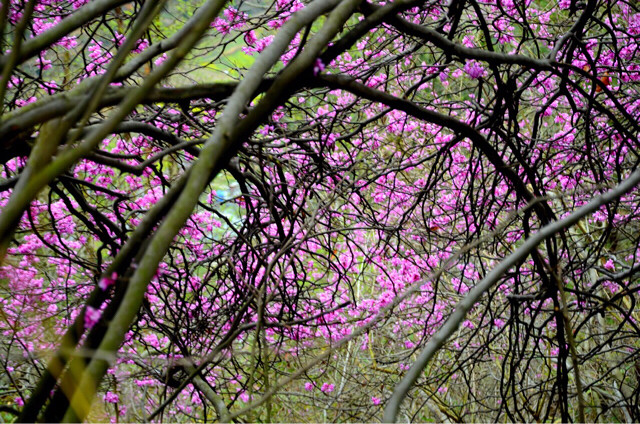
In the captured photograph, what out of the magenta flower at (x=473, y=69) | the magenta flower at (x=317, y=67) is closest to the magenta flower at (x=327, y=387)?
the magenta flower at (x=473, y=69)

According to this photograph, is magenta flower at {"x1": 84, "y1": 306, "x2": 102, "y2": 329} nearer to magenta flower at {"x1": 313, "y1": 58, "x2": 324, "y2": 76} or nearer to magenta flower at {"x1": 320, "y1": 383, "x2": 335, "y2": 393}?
magenta flower at {"x1": 313, "y1": 58, "x2": 324, "y2": 76}

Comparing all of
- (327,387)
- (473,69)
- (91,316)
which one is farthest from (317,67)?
(327,387)

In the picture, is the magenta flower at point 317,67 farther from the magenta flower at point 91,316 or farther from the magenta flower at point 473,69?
the magenta flower at point 473,69

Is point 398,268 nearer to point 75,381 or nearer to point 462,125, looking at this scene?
point 462,125

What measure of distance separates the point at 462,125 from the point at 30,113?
1.12m


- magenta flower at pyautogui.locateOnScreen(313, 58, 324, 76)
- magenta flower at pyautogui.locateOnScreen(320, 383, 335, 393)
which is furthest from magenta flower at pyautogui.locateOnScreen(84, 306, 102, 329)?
magenta flower at pyautogui.locateOnScreen(320, 383, 335, 393)

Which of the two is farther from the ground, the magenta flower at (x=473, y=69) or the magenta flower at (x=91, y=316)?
the magenta flower at (x=473, y=69)

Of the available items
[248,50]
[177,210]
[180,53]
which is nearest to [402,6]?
[180,53]

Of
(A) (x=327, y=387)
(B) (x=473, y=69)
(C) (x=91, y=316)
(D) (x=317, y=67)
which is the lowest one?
(C) (x=91, y=316)

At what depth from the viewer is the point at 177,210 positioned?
1.04 m

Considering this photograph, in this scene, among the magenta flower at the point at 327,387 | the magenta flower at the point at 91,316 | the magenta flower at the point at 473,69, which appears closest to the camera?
the magenta flower at the point at 91,316

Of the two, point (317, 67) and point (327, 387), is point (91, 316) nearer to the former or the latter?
point (317, 67)

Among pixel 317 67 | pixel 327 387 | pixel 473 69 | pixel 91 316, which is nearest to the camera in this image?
pixel 91 316

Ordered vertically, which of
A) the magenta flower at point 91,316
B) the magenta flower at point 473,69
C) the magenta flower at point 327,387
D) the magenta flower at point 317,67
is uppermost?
the magenta flower at point 327,387
